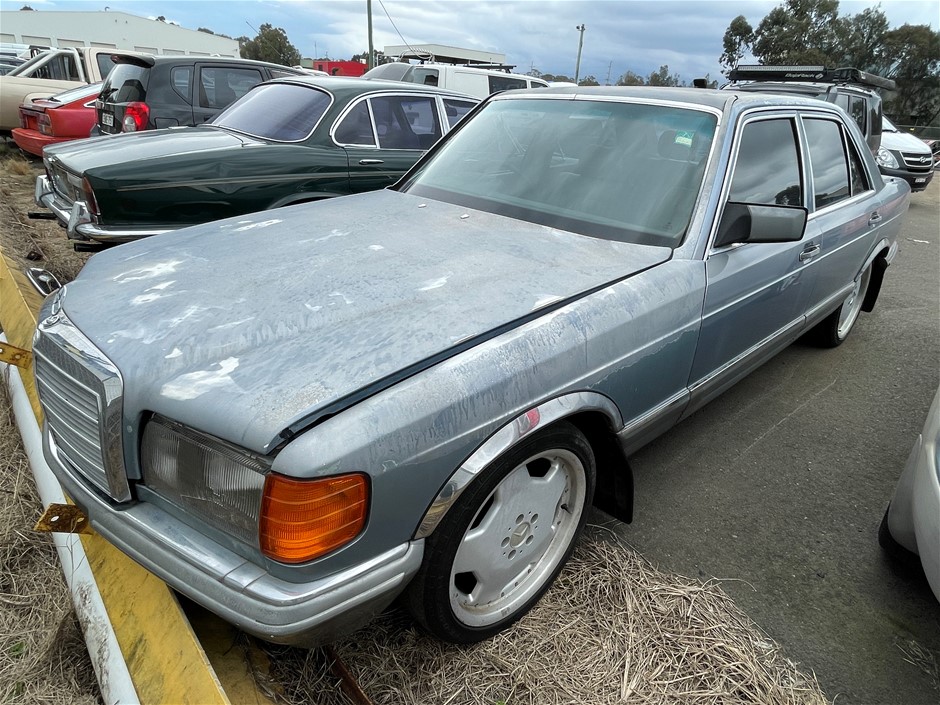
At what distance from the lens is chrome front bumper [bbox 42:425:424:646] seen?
4.58 feet

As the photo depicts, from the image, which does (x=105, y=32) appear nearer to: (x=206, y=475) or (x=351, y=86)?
(x=351, y=86)

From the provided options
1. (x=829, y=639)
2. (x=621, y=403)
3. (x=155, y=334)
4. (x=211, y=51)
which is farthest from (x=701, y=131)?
(x=211, y=51)

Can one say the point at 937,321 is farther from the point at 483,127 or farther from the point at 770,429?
the point at 483,127

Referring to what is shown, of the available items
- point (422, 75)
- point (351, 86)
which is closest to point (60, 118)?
point (351, 86)

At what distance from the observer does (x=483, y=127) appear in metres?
3.24

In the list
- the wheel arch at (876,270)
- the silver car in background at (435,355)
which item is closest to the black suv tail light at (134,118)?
the silver car in background at (435,355)

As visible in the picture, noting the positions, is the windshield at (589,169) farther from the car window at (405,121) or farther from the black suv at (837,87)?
the black suv at (837,87)

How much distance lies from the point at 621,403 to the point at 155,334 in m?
1.47

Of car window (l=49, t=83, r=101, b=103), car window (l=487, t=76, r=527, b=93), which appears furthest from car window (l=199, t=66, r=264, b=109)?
car window (l=487, t=76, r=527, b=93)

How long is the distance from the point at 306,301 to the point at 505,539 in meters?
0.97

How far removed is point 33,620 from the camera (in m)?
1.99

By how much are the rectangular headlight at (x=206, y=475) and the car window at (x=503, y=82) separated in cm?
1148

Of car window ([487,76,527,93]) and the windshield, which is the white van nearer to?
car window ([487,76,527,93])

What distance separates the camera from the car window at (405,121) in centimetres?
511
